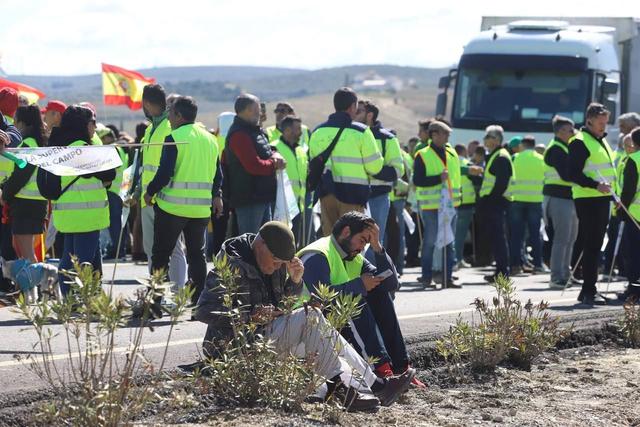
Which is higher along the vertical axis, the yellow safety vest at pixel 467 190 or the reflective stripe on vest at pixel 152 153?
the reflective stripe on vest at pixel 152 153

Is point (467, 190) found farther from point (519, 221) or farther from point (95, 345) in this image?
point (95, 345)

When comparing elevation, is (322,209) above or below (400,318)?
above

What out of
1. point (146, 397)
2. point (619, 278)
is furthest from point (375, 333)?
point (619, 278)

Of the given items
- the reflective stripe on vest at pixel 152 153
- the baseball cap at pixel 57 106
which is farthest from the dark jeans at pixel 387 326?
the baseball cap at pixel 57 106

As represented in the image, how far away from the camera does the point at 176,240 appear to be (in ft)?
36.7

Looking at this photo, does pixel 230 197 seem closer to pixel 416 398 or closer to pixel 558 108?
pixel 416 398

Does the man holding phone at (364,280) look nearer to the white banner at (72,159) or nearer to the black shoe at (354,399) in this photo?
the black shoe at (354,399)

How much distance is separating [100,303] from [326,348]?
6.02 ft

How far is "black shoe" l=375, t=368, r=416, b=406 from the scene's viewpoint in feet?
26.5

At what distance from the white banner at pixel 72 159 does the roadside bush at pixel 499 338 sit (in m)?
2.62

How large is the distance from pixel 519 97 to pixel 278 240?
16078 mm

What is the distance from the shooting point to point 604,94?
2289 centimetres

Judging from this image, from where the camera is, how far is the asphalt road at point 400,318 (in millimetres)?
8828

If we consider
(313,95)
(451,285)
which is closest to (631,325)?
(451,285)
